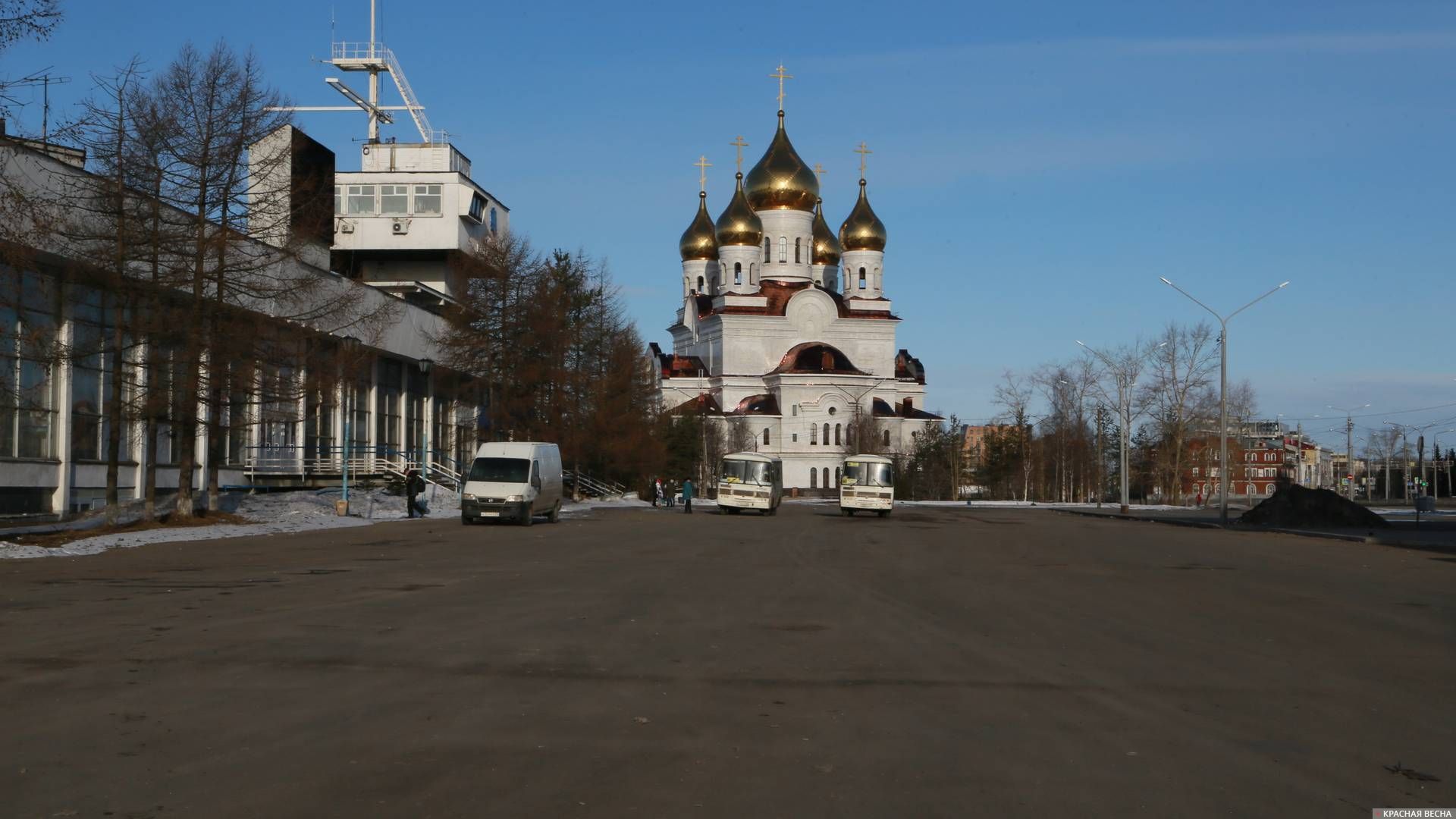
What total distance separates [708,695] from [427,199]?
56.8m

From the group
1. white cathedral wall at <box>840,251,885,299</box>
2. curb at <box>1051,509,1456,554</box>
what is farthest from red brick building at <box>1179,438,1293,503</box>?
white cathedral wall at <box>840,251,885,299</box>

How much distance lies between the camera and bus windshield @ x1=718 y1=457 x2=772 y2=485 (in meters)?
50.6

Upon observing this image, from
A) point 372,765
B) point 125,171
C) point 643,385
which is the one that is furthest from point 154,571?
point 643,385

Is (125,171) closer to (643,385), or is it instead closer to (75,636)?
(75,636)

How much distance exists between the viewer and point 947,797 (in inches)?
249

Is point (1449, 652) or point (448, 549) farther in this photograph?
point (448, 549)

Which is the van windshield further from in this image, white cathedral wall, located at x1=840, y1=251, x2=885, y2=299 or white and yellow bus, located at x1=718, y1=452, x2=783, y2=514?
white cathedral wall, located at x1=840, y1=251, x2=885, y2=299

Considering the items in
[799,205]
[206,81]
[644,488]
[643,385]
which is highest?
[799,205]

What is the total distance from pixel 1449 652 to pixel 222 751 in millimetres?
9919

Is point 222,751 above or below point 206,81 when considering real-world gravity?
below

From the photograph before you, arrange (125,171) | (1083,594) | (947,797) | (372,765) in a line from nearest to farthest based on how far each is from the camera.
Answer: (947,797) < (372,765) < (1083,594) < (125,171)

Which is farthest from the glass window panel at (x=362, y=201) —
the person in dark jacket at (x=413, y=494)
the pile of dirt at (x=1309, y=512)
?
the pile of dirt at (x=1309, y=512)

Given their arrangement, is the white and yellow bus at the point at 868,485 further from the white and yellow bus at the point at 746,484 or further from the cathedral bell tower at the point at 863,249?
the cathedral bell tower at the point at 863,249

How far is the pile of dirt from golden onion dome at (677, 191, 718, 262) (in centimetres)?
6714
